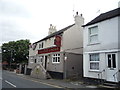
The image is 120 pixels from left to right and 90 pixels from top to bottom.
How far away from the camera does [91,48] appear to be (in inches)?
639

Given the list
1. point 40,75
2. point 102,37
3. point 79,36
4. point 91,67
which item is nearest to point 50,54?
point 40,75

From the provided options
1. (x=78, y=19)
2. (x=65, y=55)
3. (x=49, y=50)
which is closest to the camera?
(x=65, y=55)

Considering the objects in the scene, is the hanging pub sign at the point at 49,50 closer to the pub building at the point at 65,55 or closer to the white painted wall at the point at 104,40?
the pub building at the point at 65,55

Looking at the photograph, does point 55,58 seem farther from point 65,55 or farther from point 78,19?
point 78,19

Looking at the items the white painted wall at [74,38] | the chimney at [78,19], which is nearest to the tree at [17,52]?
the white painted wall at [74,38]

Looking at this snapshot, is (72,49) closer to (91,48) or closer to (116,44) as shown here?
(91,48)

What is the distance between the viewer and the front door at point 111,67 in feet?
43.8

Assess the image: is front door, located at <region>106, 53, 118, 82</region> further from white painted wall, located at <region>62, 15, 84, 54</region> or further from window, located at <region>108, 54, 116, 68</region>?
white painted wall, located at <region>62, 15, 84, 54</region>

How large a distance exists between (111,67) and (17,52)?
43087 millimetres

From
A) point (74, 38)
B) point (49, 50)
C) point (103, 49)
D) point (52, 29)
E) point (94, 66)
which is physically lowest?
point (94, 66)

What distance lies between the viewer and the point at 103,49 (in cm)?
1471

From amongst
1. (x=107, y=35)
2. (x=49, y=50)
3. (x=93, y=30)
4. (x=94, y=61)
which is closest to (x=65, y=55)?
(x=49, y=50)

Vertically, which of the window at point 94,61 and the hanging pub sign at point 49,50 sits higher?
the hanging pub sign at point 49,50

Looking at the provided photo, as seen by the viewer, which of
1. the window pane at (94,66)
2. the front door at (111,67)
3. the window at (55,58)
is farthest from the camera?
the window at (55,58)
